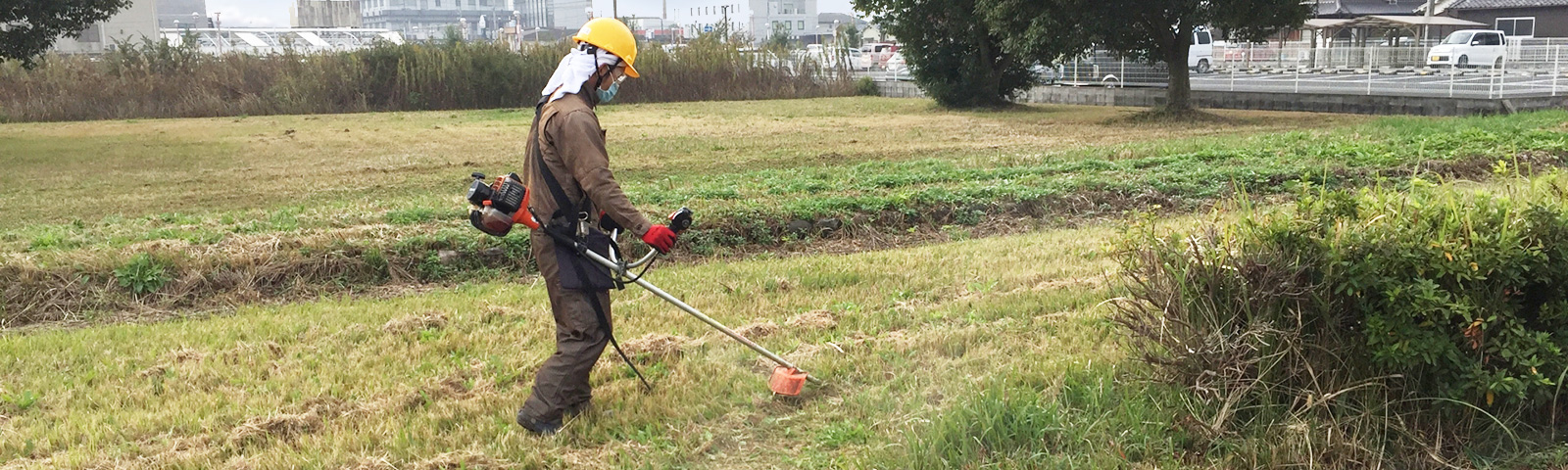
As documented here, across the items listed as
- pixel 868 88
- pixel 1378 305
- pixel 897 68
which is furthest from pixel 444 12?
pixel 1378 305

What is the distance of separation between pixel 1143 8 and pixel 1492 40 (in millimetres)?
20728

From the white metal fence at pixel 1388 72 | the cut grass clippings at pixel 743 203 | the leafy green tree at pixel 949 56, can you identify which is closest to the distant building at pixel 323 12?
the leafy green tree at pixel 949 56

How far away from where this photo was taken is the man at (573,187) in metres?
4.25

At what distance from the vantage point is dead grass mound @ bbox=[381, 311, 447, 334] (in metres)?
6.26

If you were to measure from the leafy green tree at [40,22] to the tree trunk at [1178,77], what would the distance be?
59.4 ft

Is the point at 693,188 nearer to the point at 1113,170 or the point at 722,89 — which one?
the point at 1113,170

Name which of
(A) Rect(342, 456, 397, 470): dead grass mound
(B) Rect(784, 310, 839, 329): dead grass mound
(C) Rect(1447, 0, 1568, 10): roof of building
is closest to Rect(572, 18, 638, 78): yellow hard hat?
(A) Rect(342, 456, 397, 470): dead grass mound

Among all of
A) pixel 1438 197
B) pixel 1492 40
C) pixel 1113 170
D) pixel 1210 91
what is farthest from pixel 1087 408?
pixel 1492 40

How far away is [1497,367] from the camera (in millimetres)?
3729

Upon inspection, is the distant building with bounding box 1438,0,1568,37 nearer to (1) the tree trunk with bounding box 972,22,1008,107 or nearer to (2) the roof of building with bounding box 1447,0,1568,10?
(2) the roof of building with bounding box 1447,0,1568,10

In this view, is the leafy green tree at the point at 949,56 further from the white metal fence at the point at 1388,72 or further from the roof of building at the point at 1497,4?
the roof of building at the point at 1497,4

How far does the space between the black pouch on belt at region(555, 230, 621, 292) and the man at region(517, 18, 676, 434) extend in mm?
20

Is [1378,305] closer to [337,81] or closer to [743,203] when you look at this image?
[743,203]

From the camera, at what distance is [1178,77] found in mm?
22562
